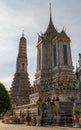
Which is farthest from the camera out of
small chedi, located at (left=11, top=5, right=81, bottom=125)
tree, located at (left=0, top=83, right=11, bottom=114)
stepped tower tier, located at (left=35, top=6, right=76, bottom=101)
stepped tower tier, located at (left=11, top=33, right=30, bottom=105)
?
stepped tower tier, located at (left=11, top=33, right=30, bottom=105)

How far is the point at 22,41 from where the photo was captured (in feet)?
276

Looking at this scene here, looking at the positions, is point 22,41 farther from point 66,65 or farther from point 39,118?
point 39,118

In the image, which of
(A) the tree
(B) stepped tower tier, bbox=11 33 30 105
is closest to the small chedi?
(B) stepped tower tier, bbox=11 33 30 105

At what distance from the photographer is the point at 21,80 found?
248 feet

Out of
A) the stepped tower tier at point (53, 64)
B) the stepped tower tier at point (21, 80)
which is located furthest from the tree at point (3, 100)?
the stepped tower tier at point (21, 80)

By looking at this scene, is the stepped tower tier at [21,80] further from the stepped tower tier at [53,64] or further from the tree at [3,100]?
the tree at [3,100]

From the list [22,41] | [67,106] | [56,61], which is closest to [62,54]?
[56,61]

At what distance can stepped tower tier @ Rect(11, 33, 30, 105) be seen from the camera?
2829 inches

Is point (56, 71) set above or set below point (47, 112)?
above

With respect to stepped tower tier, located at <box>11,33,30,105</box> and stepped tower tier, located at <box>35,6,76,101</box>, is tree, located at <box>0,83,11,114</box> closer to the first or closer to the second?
stepped tower tier, located at <box>35,6,76,101</box>

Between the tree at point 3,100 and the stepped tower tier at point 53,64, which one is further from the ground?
the stepped tower tier at point 53,64

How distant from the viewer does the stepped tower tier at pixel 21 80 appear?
71850 millimetres

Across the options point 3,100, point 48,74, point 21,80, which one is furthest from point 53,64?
point 3,100

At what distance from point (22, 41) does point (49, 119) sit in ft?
178
